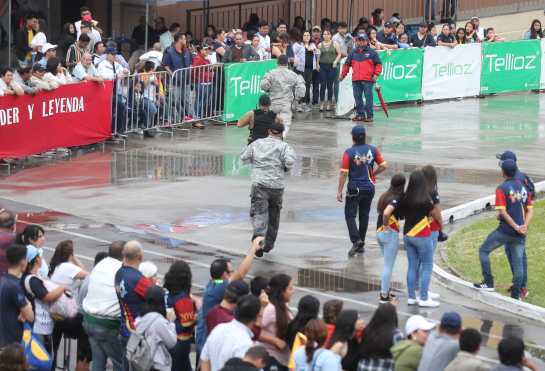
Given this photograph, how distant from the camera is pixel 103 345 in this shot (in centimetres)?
1109

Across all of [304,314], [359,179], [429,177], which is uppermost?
[429,177]

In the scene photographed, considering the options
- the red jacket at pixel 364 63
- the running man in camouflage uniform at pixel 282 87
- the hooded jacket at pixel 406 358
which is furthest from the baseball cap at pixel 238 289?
the red jacket at pixel 364 63

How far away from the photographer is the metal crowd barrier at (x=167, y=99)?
24.6 m

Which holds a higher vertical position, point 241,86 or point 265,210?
point 241,86

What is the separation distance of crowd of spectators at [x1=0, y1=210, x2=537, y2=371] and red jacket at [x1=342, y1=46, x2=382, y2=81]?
1618cm

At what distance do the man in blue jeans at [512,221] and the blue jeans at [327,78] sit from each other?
1504 cm

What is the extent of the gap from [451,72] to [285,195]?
13457 mm

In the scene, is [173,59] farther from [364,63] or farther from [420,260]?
[420,260]

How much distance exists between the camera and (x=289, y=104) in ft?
75.5

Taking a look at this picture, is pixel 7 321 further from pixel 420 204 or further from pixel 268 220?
pixel 268 220

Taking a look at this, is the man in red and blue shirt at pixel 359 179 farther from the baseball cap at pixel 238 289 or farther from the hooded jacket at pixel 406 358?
the hooded jacket at pixel 406 358

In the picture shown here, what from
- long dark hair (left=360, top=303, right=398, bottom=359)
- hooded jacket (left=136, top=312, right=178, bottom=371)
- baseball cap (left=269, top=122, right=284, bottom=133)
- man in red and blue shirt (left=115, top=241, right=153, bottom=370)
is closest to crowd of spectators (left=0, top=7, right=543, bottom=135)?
baseball cap (left=269, top=122, right=284, bottom=133)

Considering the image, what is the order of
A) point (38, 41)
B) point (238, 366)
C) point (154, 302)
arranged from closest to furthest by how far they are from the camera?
point (238, 366)
point (154, 302)
point (38, 41)

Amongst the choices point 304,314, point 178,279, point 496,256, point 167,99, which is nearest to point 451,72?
point 167,99
